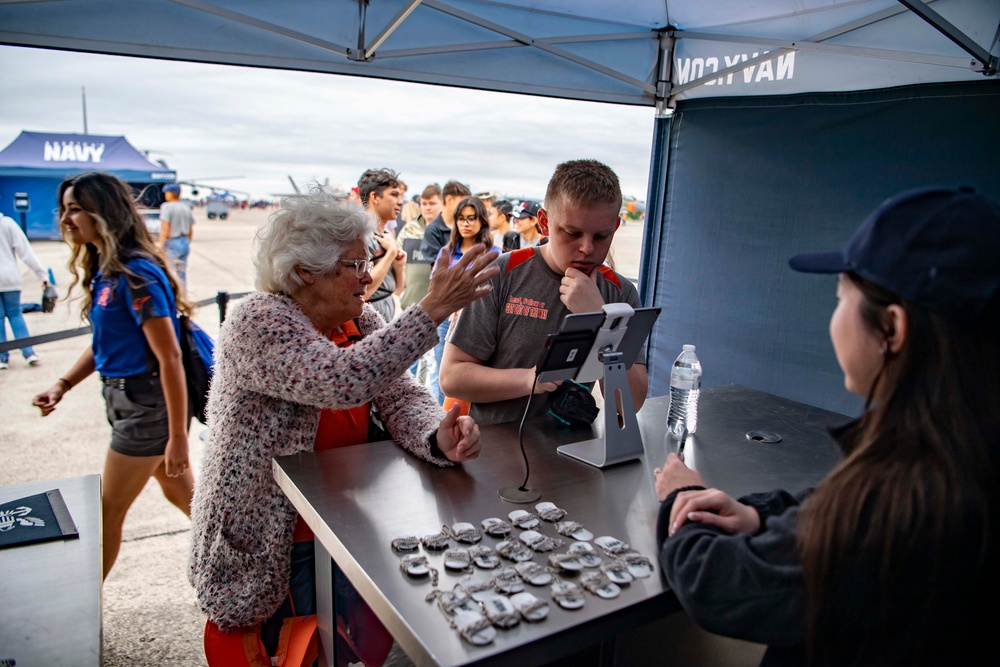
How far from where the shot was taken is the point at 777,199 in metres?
4.22

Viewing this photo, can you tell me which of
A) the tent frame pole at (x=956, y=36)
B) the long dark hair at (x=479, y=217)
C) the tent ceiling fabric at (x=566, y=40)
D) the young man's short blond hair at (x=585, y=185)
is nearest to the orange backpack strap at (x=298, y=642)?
the young man's short blond hair at (x=585, y=185)

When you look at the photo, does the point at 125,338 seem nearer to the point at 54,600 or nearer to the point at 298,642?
the point at 54,600

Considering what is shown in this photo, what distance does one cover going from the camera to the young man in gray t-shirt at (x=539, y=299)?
203 centimetres

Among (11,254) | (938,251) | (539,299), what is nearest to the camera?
(938,251)

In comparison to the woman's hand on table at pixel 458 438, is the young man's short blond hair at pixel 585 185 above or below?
above

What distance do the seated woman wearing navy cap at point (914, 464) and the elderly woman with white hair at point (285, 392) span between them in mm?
947

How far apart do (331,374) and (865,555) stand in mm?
1151

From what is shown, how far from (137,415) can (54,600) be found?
101cm

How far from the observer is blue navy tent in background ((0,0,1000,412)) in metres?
3.17

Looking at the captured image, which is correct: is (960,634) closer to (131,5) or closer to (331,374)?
(331,374)

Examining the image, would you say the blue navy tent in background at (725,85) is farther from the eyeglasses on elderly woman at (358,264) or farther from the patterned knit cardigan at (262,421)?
the patterned knit cardigan at (262,421)

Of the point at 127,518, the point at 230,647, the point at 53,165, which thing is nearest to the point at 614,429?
the point at 230,647

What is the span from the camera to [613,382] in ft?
5.80

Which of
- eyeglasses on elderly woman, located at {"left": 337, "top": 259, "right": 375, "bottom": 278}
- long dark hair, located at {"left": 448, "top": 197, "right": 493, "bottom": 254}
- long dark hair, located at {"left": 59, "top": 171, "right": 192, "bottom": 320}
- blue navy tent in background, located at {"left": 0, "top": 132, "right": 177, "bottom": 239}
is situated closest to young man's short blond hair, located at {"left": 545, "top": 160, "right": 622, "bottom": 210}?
eyeglasses on elderly woman, located at {"left": 337, "top": 259, "right": 375, "bottom": 278}
